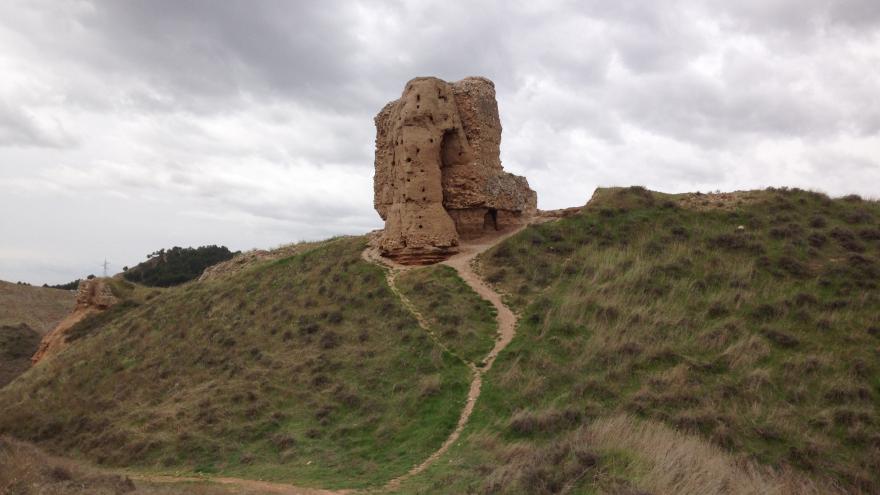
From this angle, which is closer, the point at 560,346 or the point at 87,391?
the point at 560,346

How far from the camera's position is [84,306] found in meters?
29.2

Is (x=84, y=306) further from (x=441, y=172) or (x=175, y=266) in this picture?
(x=175, y=266)

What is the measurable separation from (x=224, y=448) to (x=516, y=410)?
6.68 metres

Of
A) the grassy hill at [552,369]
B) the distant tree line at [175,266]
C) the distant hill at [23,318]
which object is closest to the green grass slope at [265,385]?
the grassy hill at [552,369]

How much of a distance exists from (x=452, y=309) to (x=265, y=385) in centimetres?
→ 555

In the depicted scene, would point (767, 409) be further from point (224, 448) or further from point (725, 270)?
point (224, 448)

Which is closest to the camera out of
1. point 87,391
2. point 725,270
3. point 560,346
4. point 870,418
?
point 870,418

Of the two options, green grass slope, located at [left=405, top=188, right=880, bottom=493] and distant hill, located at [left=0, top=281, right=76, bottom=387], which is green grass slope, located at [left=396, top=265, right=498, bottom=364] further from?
distant hill, located at [left=0, top=281, right=76, bottom=387]

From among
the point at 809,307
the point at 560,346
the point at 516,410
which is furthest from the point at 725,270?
the point at 516,410

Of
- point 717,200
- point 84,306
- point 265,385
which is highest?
point 717,200

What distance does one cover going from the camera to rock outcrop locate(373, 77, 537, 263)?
801 inches

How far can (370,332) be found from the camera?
1762cm

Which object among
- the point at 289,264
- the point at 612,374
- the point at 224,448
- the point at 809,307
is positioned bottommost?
the point at 224,448

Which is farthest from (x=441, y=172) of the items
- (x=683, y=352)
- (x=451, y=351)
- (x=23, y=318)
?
(x=23, y=318)
